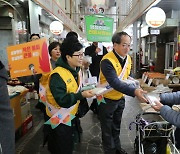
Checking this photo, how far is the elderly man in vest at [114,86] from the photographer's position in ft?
10.4

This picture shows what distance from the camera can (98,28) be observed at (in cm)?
566

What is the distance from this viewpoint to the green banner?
221 inches

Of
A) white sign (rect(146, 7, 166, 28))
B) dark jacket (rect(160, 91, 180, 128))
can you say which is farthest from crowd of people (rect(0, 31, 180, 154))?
white sign (rect(146, 7, 166, 28))

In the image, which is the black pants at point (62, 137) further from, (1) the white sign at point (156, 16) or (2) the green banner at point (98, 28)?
(1) the white sign at point (156, 16)

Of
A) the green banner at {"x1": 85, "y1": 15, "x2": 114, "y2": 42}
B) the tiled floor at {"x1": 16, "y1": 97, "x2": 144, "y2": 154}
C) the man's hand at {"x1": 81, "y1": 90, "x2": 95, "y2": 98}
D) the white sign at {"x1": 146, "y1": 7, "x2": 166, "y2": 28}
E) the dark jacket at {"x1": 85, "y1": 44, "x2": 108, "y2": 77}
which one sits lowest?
the tiled floor at {"x1": 16, "y1": 97, "x2": 144, "y2": 154}

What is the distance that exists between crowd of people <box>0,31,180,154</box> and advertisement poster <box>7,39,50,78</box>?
0.35m

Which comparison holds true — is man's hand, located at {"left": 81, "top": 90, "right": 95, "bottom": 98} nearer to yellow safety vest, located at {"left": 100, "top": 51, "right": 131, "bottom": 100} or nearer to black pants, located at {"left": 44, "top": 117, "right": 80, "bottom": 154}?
black pants, located at {"left": 44, "top": 117, "right": 80, "bottom": 154}

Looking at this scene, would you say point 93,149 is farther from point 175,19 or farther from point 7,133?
point 175,19

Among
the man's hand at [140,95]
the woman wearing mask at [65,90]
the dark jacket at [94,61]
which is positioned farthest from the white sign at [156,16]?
the woman wearing mask at [65,90]

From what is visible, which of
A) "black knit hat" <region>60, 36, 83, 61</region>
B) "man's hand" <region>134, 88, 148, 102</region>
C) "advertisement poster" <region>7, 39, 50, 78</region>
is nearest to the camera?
"black knit hat" <region>60, 36, 83, 61</region>

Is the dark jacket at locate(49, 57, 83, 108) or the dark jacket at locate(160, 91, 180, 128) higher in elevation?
the dark jacket at locate(49, 57, 83, 108)

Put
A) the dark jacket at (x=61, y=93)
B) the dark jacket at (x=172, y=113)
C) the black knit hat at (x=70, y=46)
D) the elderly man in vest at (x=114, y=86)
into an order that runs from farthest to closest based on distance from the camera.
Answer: the elderly man in vest at (x=114, y=86), the black knit hat at (x=70, y=46), the dark jacket at (x=61, y=93), the dark jacket at (x=172, y=113)

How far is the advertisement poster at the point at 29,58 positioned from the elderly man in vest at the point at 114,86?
95cm

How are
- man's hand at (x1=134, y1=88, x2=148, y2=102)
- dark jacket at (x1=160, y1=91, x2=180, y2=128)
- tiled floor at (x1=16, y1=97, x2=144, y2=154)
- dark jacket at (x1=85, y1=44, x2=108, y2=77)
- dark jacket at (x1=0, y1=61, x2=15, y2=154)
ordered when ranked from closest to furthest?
dark jacket at (x1=0, y1=61, x2=15, y2=154), dark jacket at (x1=160, y1=91, x2=180, y2=128), man's hand at (x1=134, y1=88, x2=148, y2=102), tiled floor at (x1=16, y1=97, x2=144, y2=154), dark jacket at (x1=85, y1=44, x2=108, y2=77)
